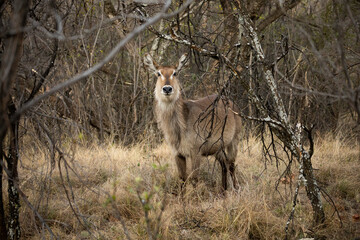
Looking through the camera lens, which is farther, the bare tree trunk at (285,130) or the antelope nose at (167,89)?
the antelope nose at (167,89)

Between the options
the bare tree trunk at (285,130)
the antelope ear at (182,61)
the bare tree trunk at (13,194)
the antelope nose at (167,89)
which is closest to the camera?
the bare tree trunk at (13,194)

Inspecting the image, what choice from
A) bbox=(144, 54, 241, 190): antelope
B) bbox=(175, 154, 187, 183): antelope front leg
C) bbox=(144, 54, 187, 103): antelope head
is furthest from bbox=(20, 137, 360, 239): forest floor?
bbox=(144, 54, 187, 103): antelope head

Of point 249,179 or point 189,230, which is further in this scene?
point 249,179

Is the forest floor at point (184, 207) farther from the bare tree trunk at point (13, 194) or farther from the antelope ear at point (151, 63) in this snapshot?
the antelope ear at point (151, 63)

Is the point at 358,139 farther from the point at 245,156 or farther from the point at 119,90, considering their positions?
the point at 119,90

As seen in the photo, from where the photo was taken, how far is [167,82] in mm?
5656

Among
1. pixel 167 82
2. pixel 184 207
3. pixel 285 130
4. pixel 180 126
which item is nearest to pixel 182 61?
pixel 167 82

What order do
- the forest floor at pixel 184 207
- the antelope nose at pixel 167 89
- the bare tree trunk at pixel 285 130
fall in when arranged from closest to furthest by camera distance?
the bare tree trunk at pixel 285 130, the forest floor at pixel 184 207, the antelope nose at pixel 167 89

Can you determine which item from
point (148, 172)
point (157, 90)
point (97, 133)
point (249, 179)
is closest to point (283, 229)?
point (249, 179)

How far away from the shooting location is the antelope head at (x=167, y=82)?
222 inches

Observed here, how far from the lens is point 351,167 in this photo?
5.94m

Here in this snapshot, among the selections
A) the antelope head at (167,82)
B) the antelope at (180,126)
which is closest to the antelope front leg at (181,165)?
the antelope at (180,126)

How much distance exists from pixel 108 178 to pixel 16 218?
5.81ft

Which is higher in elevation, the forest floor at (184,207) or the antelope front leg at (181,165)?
the antelope front leg at (181,165)
